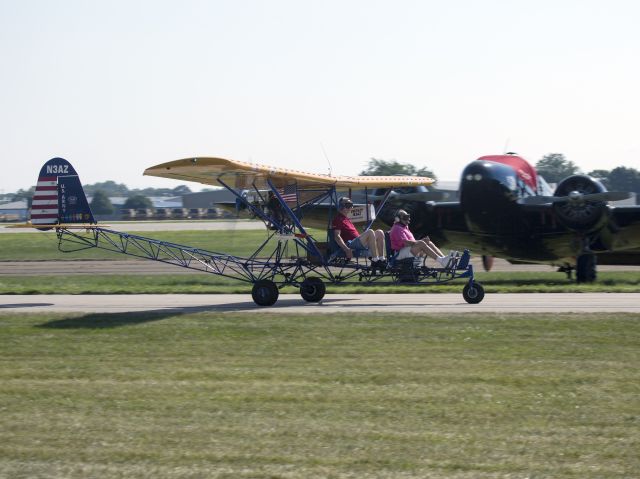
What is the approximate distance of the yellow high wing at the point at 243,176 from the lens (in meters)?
15.6

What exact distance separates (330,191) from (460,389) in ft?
30.1

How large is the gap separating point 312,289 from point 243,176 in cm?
278

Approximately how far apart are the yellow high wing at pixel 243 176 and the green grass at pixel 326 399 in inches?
116

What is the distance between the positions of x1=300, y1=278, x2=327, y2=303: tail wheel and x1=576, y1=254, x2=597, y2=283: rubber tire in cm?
891

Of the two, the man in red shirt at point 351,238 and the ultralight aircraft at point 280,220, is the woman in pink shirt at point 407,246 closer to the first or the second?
the ultralight aircraft at point 280,220

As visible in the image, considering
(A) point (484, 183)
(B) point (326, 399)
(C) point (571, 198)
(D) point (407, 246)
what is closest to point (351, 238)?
(D) point (407, 246)

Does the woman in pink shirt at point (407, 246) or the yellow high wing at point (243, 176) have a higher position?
the yellow high wing at point (243, 176)

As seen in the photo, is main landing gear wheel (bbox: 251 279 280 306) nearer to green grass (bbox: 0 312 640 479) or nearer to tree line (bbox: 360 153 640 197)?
green grass (bbox: 0 312 640 479)

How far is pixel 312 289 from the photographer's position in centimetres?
1812

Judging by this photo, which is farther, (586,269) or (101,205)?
(101,205)

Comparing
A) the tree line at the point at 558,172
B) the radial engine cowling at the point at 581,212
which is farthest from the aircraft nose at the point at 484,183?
the tree line at the point at 558,172

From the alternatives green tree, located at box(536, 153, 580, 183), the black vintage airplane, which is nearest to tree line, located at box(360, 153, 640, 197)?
green tree, located at box(536, 153, 580, 183)

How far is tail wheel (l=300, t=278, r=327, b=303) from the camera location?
59.4 ft

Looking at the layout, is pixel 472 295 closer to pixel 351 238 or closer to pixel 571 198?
pixel 351 238
